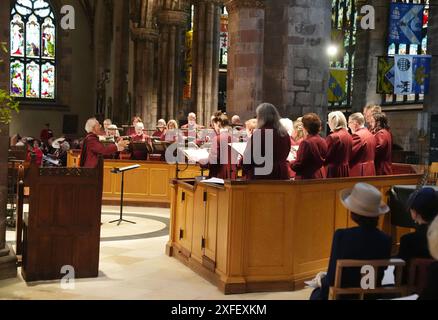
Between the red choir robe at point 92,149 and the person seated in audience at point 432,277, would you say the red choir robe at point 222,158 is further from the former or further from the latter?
the person seated in audience at point 432,277

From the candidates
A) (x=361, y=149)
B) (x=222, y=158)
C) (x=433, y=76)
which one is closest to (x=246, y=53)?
(x=222, y=158)

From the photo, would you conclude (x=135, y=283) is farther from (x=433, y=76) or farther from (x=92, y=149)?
(x=433, y=76)

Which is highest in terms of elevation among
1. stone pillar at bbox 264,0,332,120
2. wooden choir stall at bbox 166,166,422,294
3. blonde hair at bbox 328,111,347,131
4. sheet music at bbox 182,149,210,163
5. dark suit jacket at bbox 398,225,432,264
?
stone pillar at bbox 264,0,332,120

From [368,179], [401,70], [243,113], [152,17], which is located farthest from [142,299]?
[152,17]

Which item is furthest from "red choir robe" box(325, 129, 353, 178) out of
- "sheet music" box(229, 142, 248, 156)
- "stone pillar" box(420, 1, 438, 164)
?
"stone pillar" box(420, 1, 438, 164)

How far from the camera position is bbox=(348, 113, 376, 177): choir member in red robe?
805 cm

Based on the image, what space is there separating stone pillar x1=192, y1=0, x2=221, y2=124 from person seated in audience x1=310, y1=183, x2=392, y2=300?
16862 millimetres

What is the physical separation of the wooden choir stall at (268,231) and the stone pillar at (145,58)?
58.4 ft

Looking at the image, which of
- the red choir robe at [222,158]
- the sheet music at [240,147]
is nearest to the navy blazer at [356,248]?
the sheet music at [240,147]

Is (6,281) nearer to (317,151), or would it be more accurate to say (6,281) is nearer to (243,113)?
(317,151)

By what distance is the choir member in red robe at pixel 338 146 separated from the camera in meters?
7.68

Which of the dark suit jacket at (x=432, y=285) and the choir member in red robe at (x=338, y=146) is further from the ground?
the choir member in red robe at (x=338, y=146)

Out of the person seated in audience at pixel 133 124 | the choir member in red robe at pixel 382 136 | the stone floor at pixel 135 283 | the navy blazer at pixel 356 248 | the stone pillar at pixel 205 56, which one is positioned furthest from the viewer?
the stone pillar at pixel 205 56

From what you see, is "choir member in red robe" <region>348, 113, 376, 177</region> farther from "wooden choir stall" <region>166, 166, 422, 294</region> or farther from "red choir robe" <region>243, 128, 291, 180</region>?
"red choir robe" <region>243, 128, 291, 180</region>
